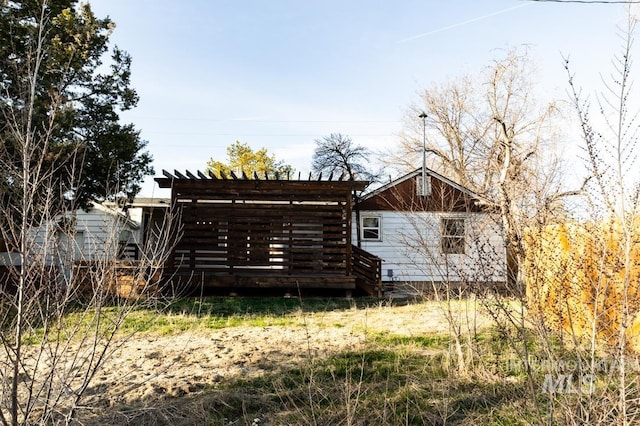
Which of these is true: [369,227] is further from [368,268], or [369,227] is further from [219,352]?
[219,352]

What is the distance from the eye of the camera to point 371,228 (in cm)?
1764

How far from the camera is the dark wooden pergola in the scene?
1223cm

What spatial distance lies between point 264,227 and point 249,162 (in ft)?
66.6

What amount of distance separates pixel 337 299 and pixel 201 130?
23.9 meters

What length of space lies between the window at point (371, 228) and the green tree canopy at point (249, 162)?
14765mm

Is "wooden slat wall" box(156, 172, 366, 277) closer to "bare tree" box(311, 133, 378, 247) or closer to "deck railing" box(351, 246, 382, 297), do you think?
Answer: "deck railing" box(351, 246, 382, 297)

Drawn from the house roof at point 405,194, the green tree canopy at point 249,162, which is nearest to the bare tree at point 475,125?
the house roof at point 405,194

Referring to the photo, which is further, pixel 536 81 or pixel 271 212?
pixel 536 81

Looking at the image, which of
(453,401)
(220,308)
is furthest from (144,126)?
(453,401)

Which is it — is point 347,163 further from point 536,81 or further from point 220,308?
point 220,308

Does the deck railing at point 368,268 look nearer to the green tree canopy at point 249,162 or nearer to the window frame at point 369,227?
the window frame at point 369,227

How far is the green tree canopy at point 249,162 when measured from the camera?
3203 cm

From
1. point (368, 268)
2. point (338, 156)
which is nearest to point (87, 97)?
point (368, 268)

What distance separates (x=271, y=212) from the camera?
12.5 meters
